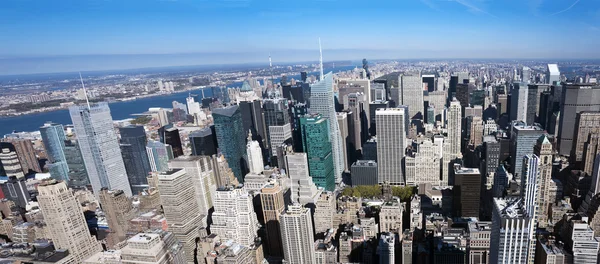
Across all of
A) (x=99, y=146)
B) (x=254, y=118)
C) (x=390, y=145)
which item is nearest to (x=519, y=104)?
(x=390, y=145)

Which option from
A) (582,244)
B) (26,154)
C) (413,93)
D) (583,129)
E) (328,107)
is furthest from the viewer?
(413,93)

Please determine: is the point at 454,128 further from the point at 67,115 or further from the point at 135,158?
the point at 67,115

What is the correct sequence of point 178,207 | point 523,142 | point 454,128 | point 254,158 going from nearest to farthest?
point 178,207, point 523,142, point 254,158, point 454,128

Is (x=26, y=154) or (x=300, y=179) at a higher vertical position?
(x=26, y=154)

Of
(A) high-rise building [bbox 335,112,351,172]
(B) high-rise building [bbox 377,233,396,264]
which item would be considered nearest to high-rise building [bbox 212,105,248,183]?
(A) high-rise building [bbox 335,112,351,172]

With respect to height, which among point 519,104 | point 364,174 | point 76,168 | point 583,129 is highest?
point 76,168

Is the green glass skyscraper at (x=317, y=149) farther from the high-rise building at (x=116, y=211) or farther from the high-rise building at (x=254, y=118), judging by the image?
the high-rise building at (x=116, y=211)

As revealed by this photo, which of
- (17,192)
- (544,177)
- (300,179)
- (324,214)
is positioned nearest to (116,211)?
(17,192)

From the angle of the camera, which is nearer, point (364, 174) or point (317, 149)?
point (317, 149)

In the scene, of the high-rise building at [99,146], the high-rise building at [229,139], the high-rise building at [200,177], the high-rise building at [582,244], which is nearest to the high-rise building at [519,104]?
the high-rise building at [582,244]
